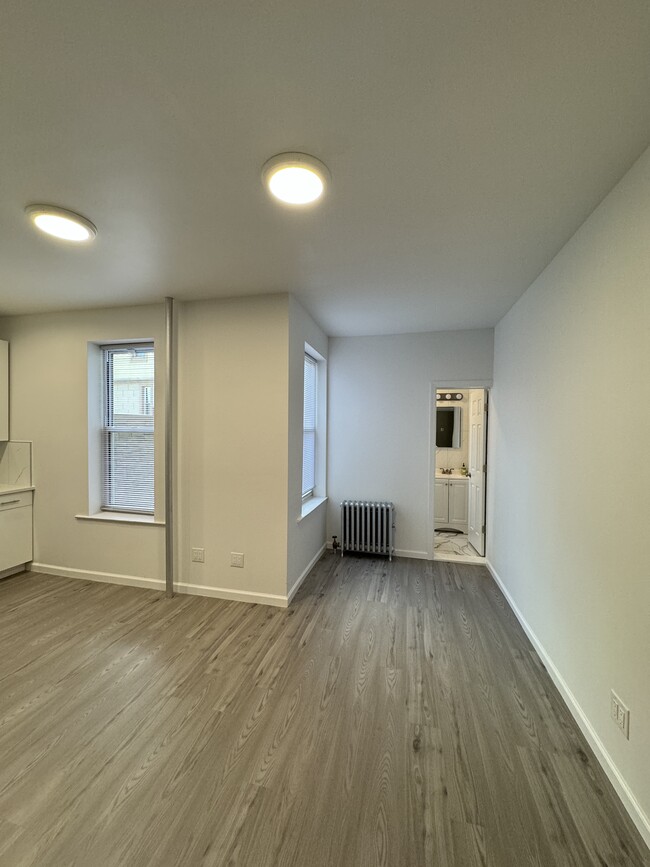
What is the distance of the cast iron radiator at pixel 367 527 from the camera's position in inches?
152

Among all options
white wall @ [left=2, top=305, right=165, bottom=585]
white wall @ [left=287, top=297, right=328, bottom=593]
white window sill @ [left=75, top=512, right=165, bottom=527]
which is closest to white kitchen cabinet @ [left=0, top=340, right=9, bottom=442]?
white wall @ [left=2, top=305, right=165, bottom=585]

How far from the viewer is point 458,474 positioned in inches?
210

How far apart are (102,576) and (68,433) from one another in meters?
1.44

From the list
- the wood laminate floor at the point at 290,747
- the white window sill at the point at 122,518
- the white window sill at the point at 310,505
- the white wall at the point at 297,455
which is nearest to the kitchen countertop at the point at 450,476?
the white window sill at the point at 310,505

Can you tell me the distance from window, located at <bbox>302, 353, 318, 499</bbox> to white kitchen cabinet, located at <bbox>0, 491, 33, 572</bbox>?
2.81 m

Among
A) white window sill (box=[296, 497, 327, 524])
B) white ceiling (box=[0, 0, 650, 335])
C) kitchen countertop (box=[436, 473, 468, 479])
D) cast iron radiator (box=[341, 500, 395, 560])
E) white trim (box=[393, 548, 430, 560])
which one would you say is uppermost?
white ceiling (box=[0, 0, 650, 335])

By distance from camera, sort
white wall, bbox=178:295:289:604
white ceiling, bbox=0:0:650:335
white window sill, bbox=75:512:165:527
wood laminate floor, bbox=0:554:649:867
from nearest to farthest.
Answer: white ceiling, bbox=0:0:650:335, wood laminate floor, bbox=0:554:649:867, white wall, bbox=178:295:289:604, white window sill, bbox=75:512:165:527

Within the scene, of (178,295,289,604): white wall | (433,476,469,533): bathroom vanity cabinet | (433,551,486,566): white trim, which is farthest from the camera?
(433,476,469,533): bathroom vanity cabinet

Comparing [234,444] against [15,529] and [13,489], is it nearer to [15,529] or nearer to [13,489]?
[13,489]

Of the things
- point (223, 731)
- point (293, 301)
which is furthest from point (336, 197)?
point (223, 731)

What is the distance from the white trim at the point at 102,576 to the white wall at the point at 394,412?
1985 millimetres

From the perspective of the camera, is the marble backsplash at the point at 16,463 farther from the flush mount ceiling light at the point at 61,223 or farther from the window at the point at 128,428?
the flush mount ceiling light at the point at 61,223

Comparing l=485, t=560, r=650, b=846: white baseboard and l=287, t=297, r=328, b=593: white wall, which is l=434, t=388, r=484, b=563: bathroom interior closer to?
l=287, t=297, r=328, b=593: white wall

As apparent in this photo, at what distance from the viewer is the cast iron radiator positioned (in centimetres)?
386
